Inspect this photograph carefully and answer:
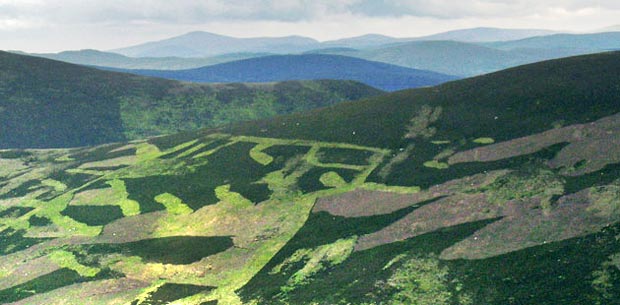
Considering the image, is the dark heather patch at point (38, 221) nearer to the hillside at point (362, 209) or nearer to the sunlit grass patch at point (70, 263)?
the hillside at point (362, 209)

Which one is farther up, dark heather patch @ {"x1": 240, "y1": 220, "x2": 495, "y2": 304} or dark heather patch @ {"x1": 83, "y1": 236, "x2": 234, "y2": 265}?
dark heather patch @ {"x1": 240, "y1": 220, "x2": 495, "y2": 304}

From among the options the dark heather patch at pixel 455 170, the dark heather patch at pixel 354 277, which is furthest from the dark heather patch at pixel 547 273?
the dark heather patch at pixel 455 170

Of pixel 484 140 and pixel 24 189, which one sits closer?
pixel 484 140

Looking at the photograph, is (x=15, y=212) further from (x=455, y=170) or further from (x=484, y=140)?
→ (x=484, y=140)

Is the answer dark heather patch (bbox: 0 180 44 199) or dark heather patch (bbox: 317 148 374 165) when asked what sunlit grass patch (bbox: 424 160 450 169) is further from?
dark heather patch (bbox: 0 180 44 199)

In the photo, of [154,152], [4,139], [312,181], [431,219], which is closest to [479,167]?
[431,219]

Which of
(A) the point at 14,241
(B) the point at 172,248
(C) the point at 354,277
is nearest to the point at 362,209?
(C) the point at 354,277

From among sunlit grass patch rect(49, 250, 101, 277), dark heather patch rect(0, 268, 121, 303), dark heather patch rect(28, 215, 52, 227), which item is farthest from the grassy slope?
dark heather patch rect(0, 268, 121, 303)

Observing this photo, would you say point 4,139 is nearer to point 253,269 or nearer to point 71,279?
point 71,279

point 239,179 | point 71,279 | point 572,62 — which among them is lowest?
point 71,279
